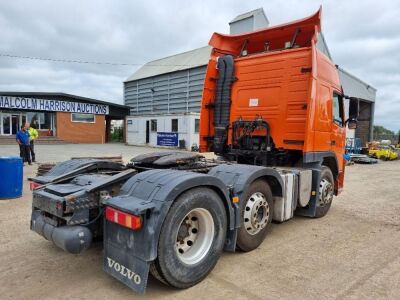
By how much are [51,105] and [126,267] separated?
29.7 m

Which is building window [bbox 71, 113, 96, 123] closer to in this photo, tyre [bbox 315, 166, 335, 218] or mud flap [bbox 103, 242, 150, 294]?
tyre [bbox 315, 166, 335, 218]

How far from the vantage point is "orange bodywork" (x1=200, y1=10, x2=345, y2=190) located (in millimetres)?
5309

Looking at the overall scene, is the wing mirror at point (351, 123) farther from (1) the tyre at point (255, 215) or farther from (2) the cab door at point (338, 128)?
(1) the tyre at point (255, 215)

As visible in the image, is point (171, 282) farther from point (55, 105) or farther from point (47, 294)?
point (55, 105)

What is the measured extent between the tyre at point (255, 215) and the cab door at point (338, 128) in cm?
264

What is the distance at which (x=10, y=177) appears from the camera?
6809 mm

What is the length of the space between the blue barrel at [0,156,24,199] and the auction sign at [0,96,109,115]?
23901 mm

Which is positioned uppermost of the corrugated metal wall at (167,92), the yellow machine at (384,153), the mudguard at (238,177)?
the corrugated metal wall at (167,92)

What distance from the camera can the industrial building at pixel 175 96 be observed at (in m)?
24.7

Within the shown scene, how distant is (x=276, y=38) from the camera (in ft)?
20.4

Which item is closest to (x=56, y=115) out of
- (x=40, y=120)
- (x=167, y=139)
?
(x=40, y=120)

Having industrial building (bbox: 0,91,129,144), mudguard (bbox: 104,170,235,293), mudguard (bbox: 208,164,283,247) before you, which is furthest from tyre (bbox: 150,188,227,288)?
industrial building (bbox: 0,91,129,144)

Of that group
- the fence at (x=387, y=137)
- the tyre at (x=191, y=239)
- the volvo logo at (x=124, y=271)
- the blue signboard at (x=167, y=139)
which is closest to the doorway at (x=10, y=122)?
the blue signboard at (x=167, y=139)

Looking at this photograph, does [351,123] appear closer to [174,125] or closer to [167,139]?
[174,125]
